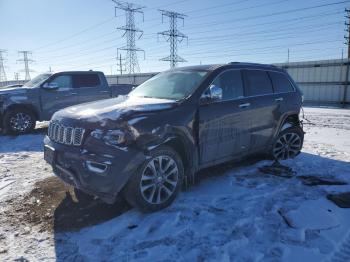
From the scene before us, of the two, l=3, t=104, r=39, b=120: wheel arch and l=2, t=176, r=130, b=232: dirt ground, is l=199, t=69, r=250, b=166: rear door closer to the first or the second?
l=2, t=176, r=130, b=232: dirt ground

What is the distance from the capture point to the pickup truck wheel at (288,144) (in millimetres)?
6320

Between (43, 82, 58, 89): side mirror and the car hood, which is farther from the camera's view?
(43, 82, 58, 89): side mirror

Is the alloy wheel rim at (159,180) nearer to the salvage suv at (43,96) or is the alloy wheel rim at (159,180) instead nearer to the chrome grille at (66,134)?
the chrome grille at (66,134)

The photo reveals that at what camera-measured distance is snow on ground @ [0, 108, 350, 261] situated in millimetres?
3178

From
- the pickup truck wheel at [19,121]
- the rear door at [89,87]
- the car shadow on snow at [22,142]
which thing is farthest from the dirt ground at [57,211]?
the rear door at [89,87]

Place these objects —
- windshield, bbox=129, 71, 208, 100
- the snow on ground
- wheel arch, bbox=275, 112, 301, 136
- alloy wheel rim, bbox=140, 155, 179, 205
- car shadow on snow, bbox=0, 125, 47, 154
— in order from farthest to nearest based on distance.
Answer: car shadow on snow, bbox=0, 125, 47, 154, wheel arch, bbox=275, 112, 301, 136, windshield, bbox=129, 71, 208, 100, alloy wheel rim, bbox=140, 155, 179, 205, the snow on ground

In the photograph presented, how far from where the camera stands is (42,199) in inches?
180

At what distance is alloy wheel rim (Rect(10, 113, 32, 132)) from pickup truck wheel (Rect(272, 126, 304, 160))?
23.6 feet

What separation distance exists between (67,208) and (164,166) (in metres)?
1.37

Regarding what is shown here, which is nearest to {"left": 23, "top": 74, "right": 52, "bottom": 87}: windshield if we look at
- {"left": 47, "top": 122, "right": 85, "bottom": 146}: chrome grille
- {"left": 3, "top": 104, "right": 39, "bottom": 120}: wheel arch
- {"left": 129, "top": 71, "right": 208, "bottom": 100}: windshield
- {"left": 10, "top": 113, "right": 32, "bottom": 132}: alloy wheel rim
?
{"left": 3, "top": 104, "right": 39, "bottom": 120}: wheel arch

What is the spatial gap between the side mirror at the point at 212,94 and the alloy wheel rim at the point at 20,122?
23.2 ft

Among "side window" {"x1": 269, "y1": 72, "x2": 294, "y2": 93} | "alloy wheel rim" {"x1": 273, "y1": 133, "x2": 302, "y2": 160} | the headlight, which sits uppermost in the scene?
"side window" {"x1": 269, "y1": 72, "x2": 294, "y2": 93}

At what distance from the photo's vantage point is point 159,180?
13.4 feet

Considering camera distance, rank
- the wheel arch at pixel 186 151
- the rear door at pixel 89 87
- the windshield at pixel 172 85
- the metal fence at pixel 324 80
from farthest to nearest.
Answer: the metal fence at pixel 324 80
the rear door at pixel 89 87
the windshield at pixel 172 85
the wheel arch at pixel 186 151
